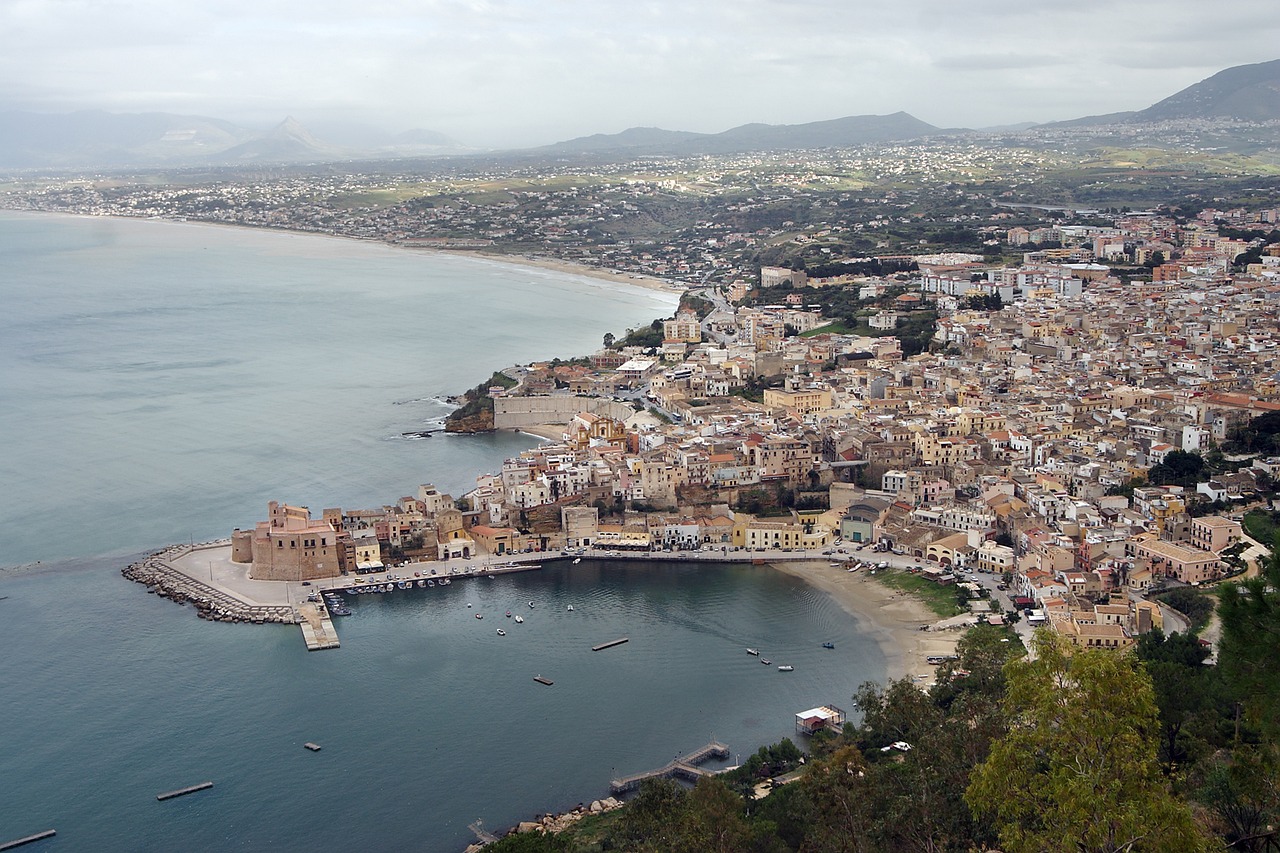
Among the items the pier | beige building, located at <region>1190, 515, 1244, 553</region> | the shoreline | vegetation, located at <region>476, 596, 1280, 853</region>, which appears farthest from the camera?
the shoreline

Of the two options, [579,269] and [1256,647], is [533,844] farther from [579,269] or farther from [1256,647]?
[579,269]

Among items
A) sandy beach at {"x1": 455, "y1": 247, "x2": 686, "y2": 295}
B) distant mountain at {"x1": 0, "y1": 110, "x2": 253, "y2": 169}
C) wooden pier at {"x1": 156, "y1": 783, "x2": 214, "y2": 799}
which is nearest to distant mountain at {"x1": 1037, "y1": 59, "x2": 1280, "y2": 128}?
sandy beach at {"x1": 455, "y1": 247, "x2": 686, "y2": 295}

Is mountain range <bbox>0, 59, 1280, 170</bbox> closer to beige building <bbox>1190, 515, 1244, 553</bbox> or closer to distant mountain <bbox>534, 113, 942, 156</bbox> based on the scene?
distant mountain <bbox>534, 113, 942, 156</bbox>

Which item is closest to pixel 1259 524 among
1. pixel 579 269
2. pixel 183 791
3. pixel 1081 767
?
pixel 1081 767

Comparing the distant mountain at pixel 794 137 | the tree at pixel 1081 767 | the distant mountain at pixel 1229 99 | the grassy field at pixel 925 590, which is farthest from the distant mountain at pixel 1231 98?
the tree at pixel 1081 767

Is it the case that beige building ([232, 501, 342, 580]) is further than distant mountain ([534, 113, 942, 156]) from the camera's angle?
No

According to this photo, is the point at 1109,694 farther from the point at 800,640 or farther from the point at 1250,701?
the point at 800,640

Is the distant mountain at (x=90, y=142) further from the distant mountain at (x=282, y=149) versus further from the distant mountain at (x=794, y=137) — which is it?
the distant mountain at (x=794, y=137)
